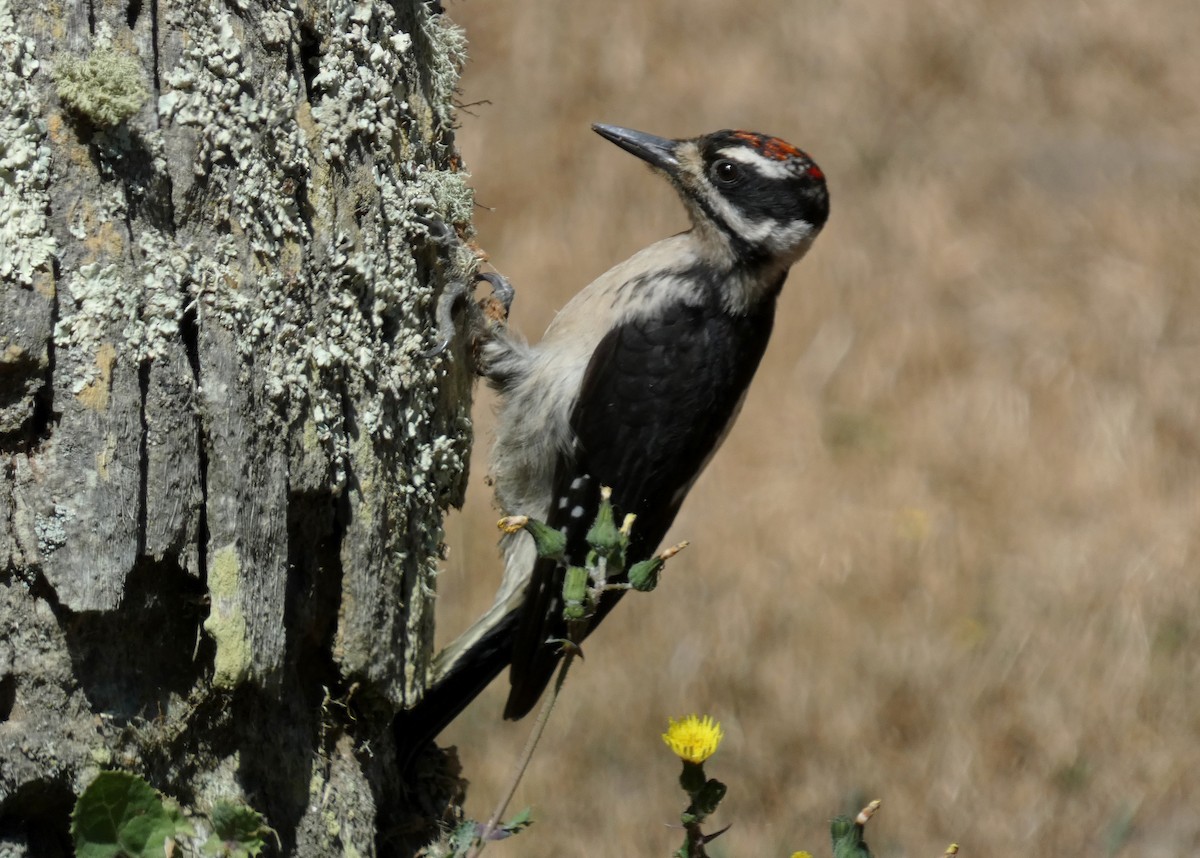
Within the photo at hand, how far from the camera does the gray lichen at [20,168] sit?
202 cm

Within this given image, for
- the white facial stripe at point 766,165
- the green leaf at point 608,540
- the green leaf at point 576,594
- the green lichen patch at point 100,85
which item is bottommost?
the green leaf at point 576,594

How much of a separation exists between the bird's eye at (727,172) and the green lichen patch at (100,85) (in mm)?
2036

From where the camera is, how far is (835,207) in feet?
25.5

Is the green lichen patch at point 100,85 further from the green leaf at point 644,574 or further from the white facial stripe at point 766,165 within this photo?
the white facial stripe at point 766,165

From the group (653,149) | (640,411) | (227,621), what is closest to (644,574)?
(227,621)

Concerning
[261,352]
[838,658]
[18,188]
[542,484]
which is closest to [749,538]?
[838,658]

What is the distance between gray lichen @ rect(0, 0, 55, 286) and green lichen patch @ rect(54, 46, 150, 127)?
0.15 ft

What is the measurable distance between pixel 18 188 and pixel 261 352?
0.45m

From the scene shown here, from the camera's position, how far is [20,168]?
2.04 metres

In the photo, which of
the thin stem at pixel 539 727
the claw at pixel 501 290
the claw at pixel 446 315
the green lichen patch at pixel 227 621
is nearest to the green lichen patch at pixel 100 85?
the green lichen patch at pixel 227 621

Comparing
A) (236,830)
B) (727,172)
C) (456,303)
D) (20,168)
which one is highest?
(20,168)

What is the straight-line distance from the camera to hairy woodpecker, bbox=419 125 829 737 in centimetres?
377

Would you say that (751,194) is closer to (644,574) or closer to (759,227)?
(759,227)

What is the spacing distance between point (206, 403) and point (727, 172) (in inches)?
79.7
